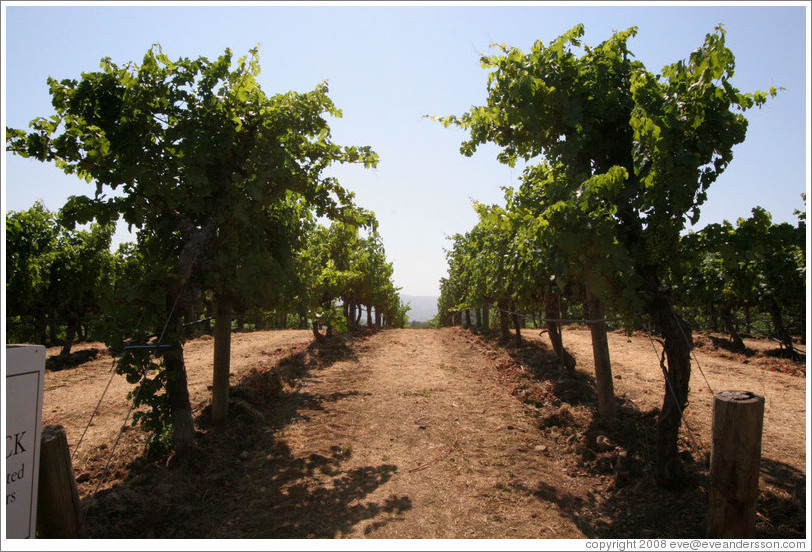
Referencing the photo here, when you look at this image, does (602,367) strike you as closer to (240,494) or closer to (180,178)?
(240,494)

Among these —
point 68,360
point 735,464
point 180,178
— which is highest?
point 180,178

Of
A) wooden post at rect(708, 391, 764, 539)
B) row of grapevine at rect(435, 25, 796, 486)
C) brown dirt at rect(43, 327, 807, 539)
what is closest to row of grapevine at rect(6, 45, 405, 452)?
brown dirt at rect(43, 327, 807, 539)

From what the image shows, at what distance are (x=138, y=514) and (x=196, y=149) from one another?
4.74 meters

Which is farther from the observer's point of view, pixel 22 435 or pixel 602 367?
pixel 602 367

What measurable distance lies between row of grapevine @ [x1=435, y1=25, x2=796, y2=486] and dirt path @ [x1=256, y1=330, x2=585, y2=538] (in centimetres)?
191

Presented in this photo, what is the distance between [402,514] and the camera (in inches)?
217

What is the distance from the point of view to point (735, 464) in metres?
4.04

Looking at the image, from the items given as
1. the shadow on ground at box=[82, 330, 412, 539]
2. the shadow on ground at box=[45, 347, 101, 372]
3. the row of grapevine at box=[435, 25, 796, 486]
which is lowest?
the shadow on ground at box=[82, 330, 412, 539]

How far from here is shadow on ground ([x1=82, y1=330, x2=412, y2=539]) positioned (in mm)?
5191

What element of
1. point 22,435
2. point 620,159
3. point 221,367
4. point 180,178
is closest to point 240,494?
point 221,367

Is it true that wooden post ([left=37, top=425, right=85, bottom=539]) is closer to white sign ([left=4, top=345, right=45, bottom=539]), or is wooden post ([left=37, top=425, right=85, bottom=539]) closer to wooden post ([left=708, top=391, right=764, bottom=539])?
white sign ([left=4, top=345, right=45, bottom=539])

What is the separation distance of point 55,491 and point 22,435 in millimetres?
866

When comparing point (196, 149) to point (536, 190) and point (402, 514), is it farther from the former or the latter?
point (402, 514)

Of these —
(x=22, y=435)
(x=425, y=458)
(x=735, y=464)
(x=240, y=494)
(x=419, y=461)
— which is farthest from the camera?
(x=425, y=458)
